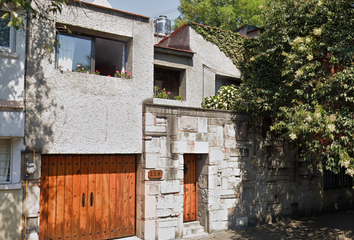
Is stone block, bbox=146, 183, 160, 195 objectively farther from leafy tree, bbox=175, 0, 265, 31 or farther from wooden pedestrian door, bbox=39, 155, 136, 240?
leafy tree, bbox=175, 0, 265, 31

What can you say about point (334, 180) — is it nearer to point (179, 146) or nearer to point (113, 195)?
point (179, 146)

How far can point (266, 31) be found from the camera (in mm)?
9609

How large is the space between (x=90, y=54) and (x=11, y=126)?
101 inches

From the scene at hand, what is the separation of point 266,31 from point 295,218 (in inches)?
244

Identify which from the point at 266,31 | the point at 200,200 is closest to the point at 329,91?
the point at 266,31

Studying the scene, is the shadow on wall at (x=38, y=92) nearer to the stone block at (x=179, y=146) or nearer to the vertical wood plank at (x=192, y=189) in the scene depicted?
the stone block at (x=179, y=146)

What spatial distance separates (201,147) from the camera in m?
8.77

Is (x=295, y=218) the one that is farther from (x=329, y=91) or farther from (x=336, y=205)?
(x=329, y=91)

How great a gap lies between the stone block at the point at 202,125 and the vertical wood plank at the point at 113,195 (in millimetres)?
2445

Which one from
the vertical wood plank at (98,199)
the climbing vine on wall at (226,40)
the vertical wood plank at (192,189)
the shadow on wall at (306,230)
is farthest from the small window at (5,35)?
the shadow on wall at (306,230)

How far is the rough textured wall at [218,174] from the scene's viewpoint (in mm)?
8000

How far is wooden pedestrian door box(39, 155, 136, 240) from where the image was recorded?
706cm

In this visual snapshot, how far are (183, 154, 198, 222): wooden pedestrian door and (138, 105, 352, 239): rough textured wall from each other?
0.15 metres

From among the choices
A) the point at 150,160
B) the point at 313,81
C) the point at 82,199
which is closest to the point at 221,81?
the point at 313,81
